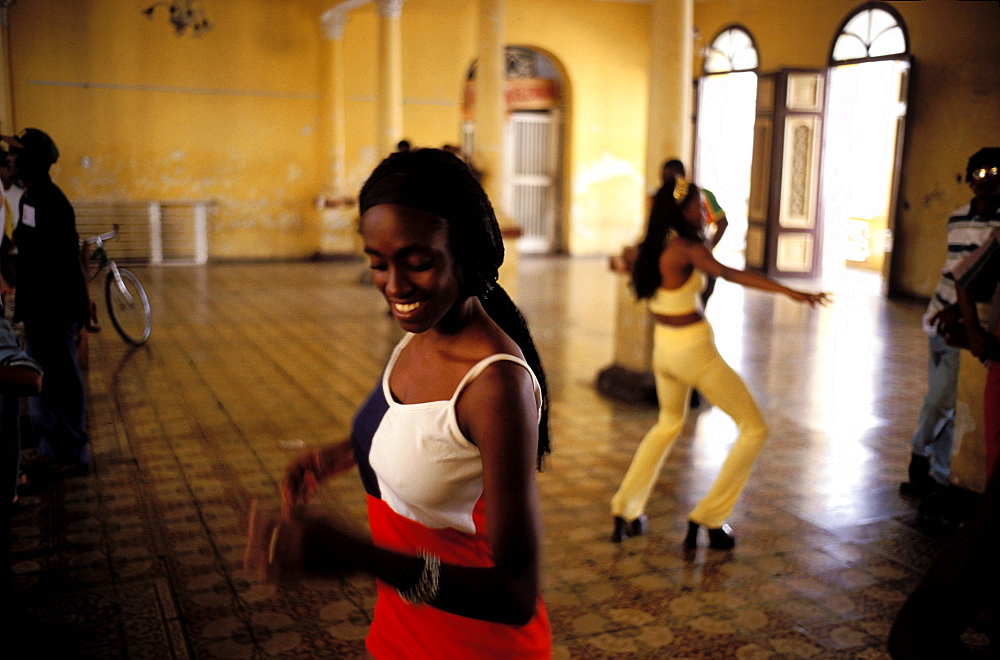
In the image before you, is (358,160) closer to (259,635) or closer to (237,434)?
(237,434)

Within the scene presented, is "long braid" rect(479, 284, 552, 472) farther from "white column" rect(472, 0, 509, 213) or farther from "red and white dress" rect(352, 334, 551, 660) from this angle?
"white column" rect(472, 0, 509, 213)

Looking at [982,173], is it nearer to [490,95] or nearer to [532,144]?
[490,95]

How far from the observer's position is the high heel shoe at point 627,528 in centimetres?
429

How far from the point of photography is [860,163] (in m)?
18.0

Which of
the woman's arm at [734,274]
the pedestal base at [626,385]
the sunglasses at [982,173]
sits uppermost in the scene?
the sunglasses at [982,173]

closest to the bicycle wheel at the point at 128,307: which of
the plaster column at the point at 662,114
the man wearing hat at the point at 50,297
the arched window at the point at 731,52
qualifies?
the man wearing hat at the point at 50,297

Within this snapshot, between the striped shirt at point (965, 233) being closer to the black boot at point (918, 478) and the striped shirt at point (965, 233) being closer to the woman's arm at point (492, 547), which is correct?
the black boot at point (918, 478)

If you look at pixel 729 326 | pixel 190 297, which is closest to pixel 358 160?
pixel 190 297

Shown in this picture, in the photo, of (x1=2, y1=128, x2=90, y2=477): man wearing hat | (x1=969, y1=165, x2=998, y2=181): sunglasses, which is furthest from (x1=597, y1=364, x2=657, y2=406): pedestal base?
(x1=969, y1=165, x2=998, y2=181): sunglasses

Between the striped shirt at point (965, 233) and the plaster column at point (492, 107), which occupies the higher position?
the plaster column at point (492, 107)

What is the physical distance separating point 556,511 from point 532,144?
527 inches

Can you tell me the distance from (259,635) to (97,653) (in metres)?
0.55

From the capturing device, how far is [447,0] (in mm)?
15695

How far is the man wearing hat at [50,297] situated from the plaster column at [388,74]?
8.23m
